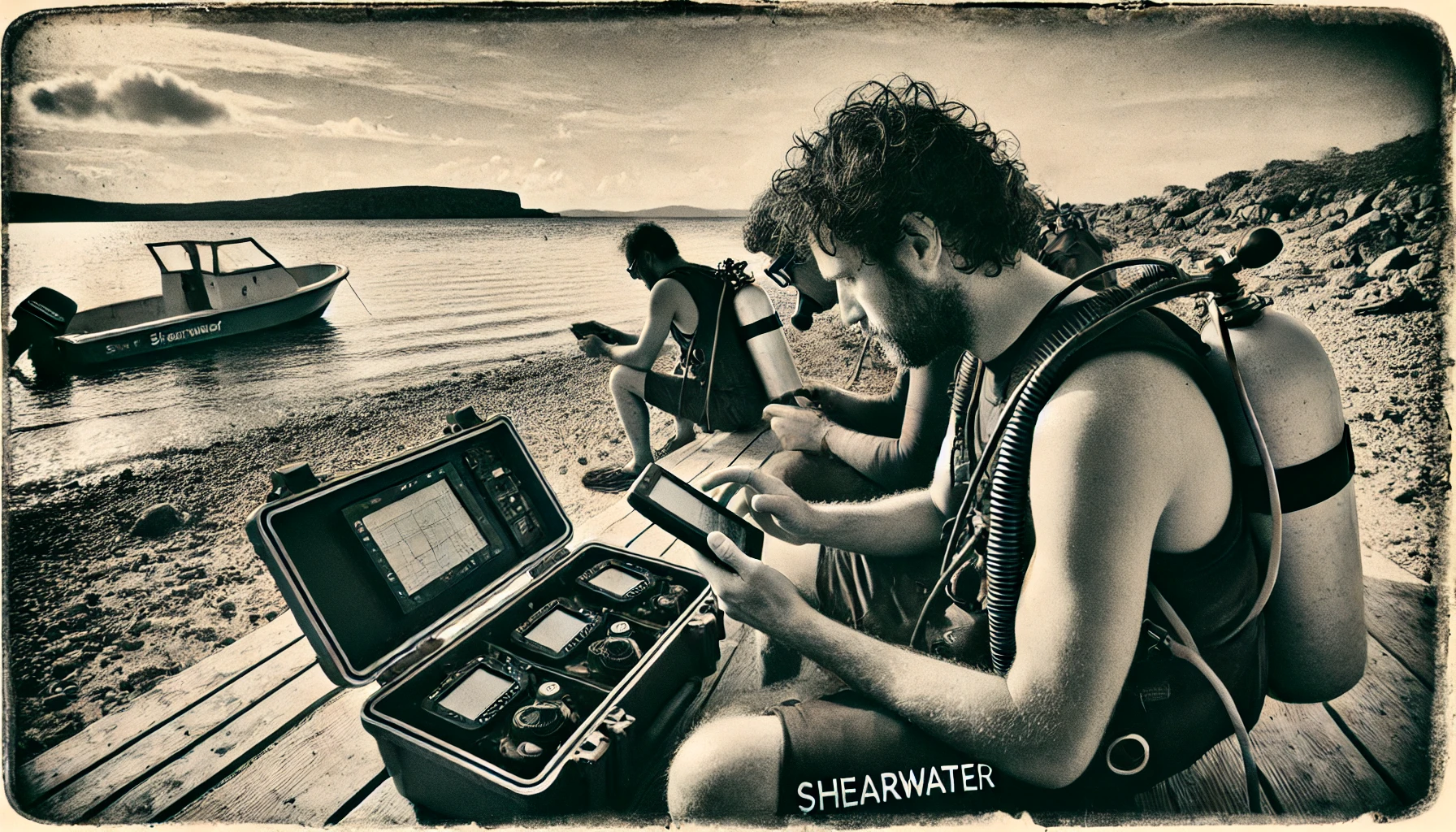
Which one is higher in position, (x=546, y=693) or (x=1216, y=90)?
(x=1216, y=90)

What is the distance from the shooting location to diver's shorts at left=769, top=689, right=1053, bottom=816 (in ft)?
4.74

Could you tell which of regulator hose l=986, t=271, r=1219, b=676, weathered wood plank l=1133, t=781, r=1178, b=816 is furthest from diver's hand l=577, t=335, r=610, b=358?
weathered wood plank l=1133, t=781, r=1178, b=816

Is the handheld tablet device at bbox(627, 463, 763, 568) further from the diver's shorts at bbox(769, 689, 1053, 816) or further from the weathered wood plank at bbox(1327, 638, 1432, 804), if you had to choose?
the weathered wood plank at bbox(1327, 638, 1432, 804)

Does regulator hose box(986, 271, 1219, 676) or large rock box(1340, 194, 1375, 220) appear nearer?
regulator hose box(986, 271, 1219, 676)

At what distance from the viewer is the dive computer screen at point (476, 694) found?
147cm

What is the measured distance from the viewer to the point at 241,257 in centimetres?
218

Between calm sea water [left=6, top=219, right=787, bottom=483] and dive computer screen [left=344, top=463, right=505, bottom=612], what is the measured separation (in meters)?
0.81

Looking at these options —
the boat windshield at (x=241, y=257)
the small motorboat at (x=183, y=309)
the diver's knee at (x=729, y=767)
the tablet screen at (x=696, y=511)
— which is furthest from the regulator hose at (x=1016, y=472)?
the boat windshield at (x=241, y=257)

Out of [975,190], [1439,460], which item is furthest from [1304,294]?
[975,190]

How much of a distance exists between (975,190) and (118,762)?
247 centimetres

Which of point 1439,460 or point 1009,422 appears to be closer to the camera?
point 1009,422

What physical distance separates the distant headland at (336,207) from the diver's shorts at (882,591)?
143 centimetres

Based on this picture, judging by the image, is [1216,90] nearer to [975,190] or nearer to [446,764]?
[975,190]

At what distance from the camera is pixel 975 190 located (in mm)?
1619
